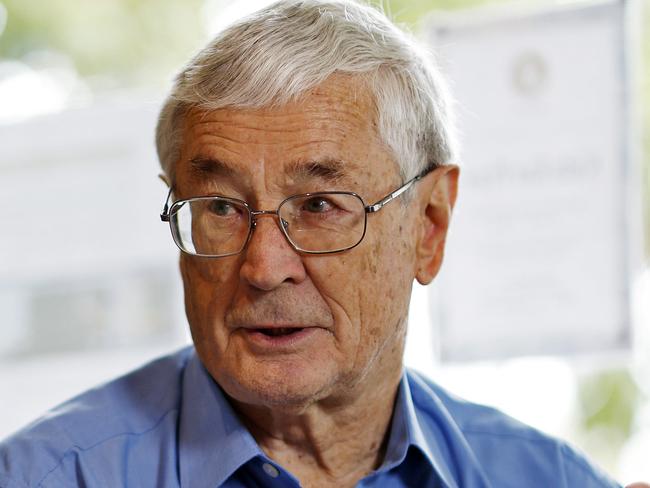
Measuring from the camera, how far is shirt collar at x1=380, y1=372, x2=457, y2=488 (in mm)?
1669

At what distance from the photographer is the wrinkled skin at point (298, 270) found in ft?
4.80

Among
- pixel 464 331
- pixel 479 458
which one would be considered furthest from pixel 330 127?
pixel 464 331

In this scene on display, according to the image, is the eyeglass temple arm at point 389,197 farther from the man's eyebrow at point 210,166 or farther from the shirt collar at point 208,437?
the shirt collar at point 208,437

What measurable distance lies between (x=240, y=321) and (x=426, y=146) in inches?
18.8

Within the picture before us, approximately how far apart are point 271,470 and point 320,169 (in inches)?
20.7

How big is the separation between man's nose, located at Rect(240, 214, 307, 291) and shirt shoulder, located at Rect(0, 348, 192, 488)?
14.8 inches

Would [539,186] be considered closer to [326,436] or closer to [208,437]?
[326,436]

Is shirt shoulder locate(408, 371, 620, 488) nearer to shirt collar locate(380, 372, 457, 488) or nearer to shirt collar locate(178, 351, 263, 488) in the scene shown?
shirt collar locate(380, 372, 457, 488)

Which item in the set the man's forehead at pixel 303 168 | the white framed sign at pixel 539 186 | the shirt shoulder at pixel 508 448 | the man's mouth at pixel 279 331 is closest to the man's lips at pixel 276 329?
the man's mouth at pixel 279 331

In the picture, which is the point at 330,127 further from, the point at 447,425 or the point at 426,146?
the point at 447,425

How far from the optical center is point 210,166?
59.7 inches

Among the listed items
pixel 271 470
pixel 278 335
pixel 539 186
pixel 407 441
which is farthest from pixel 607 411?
pixel 278 335

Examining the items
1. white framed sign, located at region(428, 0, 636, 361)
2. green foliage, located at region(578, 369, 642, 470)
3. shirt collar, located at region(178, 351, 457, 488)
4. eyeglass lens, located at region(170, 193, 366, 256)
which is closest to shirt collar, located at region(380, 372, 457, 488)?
shirt collar, located at region(178, 351, 457, 488)

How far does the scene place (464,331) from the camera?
9.11 feet
